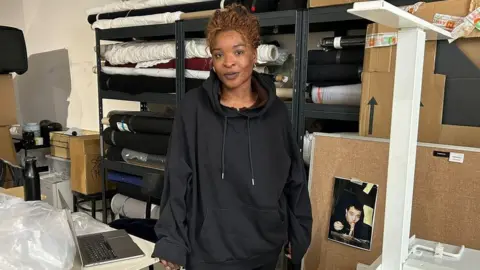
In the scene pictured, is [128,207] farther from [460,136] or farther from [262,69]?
[460,136]

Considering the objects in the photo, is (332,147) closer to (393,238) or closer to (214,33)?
(214,33)

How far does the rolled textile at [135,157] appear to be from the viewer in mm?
2689

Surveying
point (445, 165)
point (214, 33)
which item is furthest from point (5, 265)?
point (445, 165)

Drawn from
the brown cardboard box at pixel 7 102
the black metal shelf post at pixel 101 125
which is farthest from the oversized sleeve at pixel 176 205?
the brown cardboard box at pixel 7 102

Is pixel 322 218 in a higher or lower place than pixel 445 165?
lower

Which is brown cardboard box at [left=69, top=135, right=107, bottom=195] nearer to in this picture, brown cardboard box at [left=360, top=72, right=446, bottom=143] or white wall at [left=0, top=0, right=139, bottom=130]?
white wall at [left=0, top=0, right=139, bottom=130]

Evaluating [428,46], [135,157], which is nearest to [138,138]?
[135,157]

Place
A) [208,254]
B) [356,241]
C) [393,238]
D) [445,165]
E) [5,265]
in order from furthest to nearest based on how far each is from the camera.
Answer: [356,241] → [445,165] → [208,254] → [5,265] → [393,238]

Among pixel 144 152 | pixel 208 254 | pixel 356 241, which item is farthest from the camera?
pixel 144 152

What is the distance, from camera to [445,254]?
979 millimetres

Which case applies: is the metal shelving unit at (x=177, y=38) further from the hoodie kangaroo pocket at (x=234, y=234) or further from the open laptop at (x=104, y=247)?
the open laptop at (x=104, y=247)

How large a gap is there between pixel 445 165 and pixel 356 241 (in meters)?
0.47

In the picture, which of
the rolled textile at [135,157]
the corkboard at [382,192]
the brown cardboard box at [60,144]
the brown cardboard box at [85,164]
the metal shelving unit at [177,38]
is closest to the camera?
the corkboard at [382,192]

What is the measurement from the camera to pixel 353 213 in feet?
5.57
